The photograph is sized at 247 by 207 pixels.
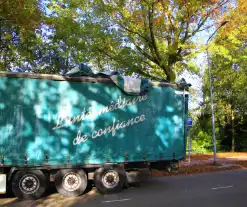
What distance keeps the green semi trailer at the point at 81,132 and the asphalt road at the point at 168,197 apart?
16.8 inches

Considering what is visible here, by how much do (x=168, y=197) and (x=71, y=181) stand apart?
9.91 feet

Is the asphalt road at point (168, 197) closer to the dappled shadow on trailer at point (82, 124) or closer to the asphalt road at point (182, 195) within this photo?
the asphalt road at point (182, 195)

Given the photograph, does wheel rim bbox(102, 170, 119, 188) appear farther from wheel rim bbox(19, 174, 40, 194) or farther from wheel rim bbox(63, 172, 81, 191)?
wheel rim bbox(19, 174, 40, 194)

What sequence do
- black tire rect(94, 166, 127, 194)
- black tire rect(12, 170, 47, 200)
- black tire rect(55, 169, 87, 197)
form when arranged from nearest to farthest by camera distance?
black tire rect(12, 170, 47, 200) → black tire rect(55, 169, 87, 197) → black tire rect(94, 166, 127, 194)

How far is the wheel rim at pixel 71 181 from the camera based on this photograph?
8.44m

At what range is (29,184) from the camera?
8.08 m

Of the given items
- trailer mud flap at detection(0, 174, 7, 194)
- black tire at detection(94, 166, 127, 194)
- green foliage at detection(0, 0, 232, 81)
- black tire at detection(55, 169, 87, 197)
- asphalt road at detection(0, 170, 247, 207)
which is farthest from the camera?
green foliage at detection(0, 0, 232, 81)

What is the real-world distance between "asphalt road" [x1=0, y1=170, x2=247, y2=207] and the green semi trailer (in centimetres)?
43

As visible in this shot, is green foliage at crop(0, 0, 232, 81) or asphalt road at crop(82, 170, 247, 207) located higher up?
green foliage at crop(0, 0, 232, 81)

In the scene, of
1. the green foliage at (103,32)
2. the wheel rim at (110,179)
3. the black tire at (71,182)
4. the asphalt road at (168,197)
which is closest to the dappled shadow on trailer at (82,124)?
the black tire at (71,182)

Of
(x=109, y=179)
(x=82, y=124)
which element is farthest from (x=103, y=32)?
(x=109, y=179)

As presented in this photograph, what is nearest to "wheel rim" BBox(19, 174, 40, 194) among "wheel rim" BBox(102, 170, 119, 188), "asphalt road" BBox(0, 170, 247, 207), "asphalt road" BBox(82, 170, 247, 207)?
"asphalt road" BBox(0, 170, 247, 207)

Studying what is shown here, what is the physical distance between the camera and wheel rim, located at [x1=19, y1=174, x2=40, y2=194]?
316 inches

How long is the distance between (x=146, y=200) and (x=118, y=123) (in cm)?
259
